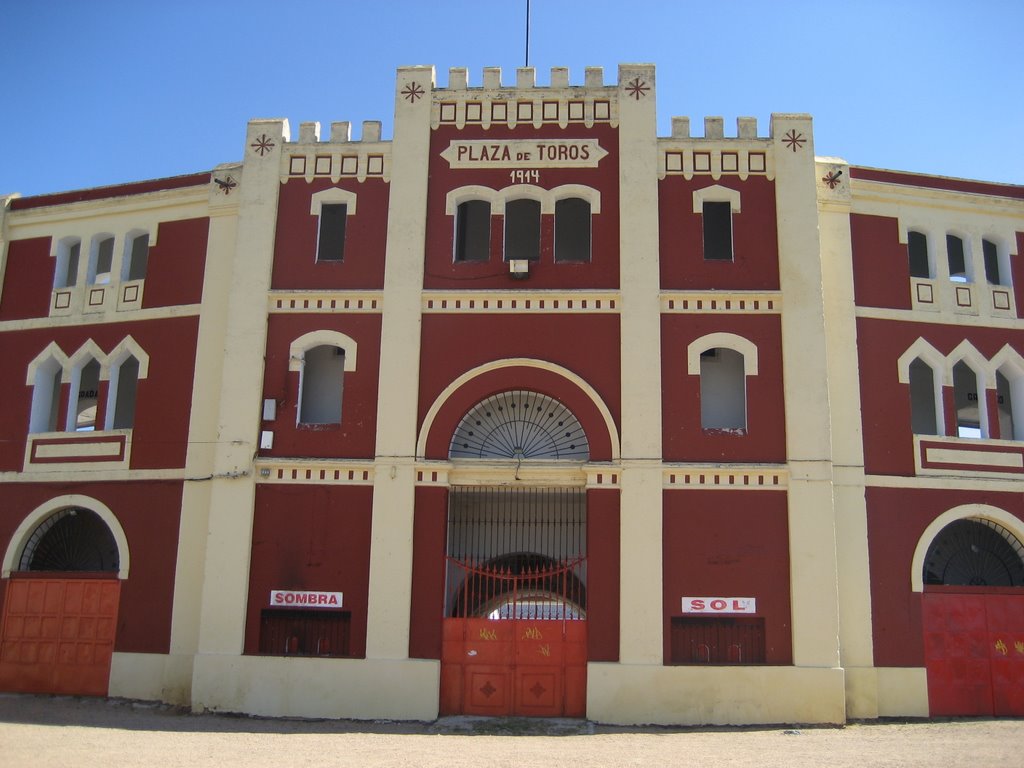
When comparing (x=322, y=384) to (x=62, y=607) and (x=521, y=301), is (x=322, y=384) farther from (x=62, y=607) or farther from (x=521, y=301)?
(x=62, y=607)

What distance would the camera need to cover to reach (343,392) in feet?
64.5

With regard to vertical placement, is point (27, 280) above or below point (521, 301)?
above

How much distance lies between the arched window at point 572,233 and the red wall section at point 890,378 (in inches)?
235

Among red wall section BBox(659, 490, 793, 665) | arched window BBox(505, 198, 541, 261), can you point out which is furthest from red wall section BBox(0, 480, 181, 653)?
red wall section BBox(659, 490, 793, 665)

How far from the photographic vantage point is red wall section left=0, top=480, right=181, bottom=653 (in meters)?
19.6

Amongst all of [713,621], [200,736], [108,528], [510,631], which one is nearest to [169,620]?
[108,528]

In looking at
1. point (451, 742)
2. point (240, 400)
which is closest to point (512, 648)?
point (451, 742)

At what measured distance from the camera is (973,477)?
19.7m

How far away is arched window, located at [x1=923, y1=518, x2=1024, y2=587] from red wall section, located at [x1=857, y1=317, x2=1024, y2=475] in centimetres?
174

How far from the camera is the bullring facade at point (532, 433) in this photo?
18328mm

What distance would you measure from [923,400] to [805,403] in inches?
186

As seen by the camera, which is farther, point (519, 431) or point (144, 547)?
point (144, 547)

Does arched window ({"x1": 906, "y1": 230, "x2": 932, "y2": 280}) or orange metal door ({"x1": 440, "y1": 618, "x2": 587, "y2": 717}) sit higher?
arched window ({"x1": 906, "y1": 230, "x2": 932, "y2": 280})

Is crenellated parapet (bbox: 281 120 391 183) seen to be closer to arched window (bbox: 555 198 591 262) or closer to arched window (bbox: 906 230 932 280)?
arched window (bbox: 555 198 591 262)
